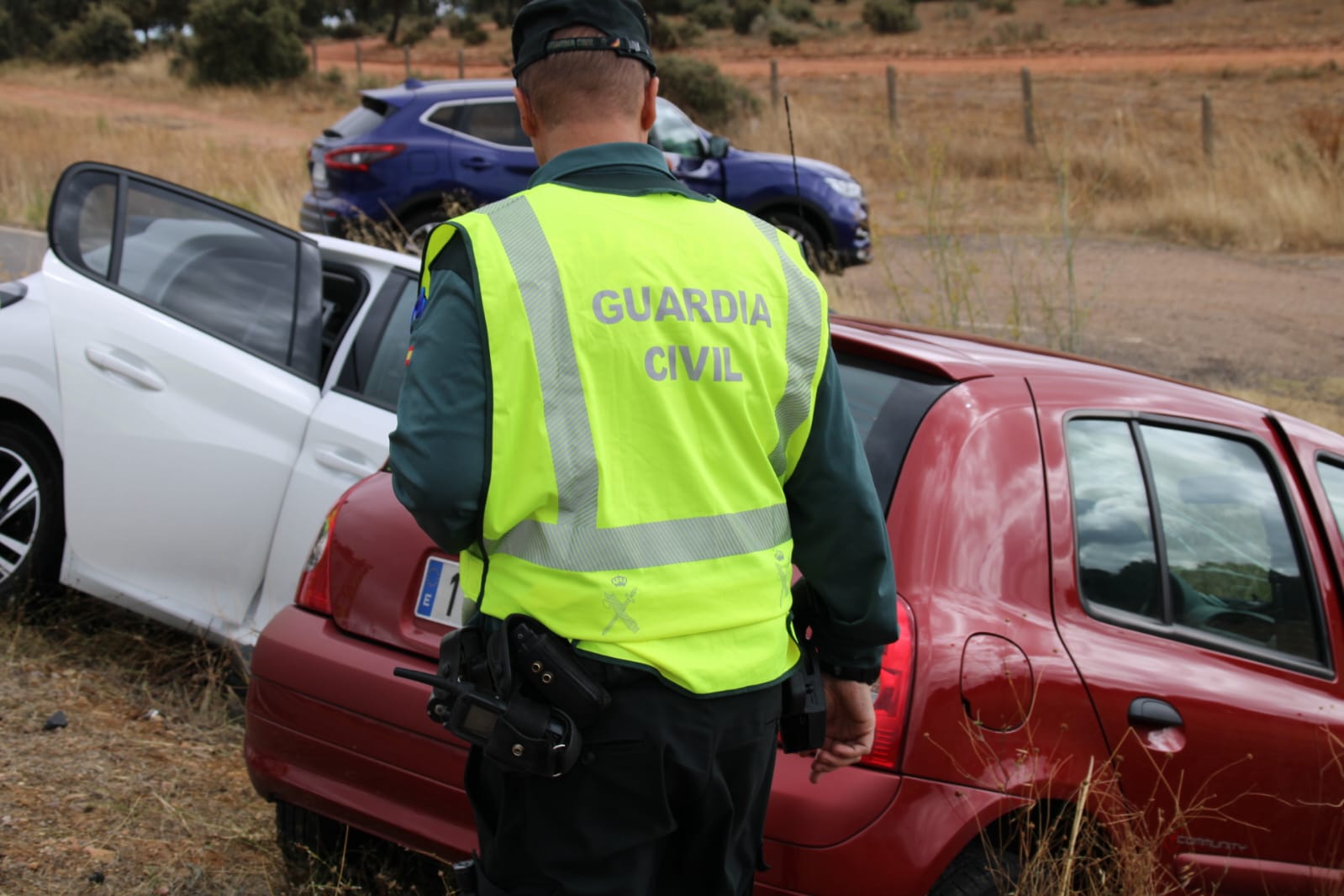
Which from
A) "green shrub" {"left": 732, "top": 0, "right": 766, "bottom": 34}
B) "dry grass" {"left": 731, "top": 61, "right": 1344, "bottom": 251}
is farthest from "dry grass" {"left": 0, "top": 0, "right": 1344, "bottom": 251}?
"green shrub" {"left": 732, "top": 0, "right": 766, "bottom": 34}

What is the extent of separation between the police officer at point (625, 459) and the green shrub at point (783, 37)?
43575 millimetres

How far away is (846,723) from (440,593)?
1107mm

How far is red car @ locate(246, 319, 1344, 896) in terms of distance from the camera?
7.77 feet

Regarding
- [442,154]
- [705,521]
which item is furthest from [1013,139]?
[705,521]

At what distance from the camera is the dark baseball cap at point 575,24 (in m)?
1.74

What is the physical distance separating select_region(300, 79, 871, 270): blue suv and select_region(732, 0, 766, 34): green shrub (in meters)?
38.4

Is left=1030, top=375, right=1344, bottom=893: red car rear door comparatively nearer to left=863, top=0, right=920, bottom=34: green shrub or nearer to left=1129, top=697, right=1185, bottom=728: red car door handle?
left=1129, top=697, right=1185, bottom=728: red car door handle

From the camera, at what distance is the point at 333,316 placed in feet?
16.0

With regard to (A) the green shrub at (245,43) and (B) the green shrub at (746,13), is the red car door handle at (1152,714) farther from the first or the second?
(B) the green shrub at (746,13)

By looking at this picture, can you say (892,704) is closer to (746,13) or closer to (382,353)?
(382,353)

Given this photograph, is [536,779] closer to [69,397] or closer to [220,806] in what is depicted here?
[220,806]

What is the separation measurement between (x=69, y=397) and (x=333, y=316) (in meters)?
1.19

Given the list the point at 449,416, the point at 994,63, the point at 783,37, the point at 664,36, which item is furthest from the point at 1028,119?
the point at 783,37

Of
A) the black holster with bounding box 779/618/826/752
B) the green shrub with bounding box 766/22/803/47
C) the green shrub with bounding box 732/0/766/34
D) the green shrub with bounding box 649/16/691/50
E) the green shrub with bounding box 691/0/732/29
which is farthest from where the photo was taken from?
the green shrub with bounding box 691/0/732/29
